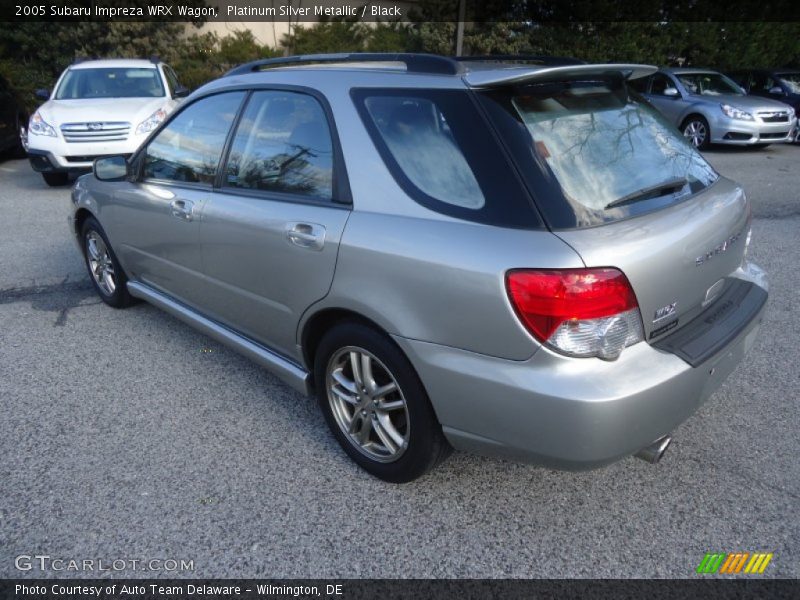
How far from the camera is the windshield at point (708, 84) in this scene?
12734mm

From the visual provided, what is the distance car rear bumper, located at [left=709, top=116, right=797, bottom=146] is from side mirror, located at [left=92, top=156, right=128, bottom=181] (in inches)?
450

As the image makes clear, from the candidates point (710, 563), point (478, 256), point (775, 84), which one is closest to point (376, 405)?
point (478, 256)

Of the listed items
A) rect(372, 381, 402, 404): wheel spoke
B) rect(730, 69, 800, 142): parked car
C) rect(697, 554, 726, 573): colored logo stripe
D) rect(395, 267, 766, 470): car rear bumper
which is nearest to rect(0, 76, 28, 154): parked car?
rect(372, 381, 402, 404): wheel spoke

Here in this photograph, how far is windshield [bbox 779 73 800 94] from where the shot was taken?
14.1 meters

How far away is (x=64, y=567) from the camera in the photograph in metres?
2.30

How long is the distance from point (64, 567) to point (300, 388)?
1173mm

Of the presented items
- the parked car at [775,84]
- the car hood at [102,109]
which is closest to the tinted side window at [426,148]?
the car hood at [102,109]

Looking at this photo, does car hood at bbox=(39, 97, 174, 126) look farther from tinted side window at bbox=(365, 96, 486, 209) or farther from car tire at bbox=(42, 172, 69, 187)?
tinted side window at bbox=(365, 96, 486, 209)

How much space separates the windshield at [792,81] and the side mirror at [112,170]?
49.3 feet

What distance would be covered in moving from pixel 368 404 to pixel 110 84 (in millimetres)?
9018

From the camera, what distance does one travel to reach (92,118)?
8.66m

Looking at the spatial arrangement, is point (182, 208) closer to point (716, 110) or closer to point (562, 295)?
point (562, 295)

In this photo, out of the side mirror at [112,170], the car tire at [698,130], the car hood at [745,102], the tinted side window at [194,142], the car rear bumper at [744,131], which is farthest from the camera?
the car tire at [698,130]

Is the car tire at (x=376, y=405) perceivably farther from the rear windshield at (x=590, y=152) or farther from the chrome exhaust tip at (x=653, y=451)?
the rear windshield at (x=590, y=152)
